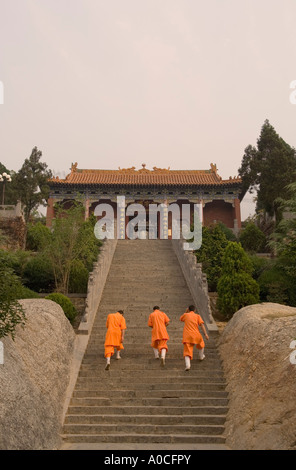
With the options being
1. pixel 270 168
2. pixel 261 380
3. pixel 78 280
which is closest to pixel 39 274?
pixel 78 280

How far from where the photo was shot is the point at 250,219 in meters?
24.4

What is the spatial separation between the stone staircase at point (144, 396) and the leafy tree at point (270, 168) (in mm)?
12323

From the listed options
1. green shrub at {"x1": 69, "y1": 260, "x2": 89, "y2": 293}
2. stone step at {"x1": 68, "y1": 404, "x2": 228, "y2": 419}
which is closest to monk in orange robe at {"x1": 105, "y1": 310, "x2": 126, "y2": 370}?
stone step at {"x1": 68, "y1": 404, "x2": 228, "y2": 419}

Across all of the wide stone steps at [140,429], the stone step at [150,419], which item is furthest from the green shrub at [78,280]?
the wide stone steps at [140,429]

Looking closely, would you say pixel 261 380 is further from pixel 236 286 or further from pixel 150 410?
pixel 236 286

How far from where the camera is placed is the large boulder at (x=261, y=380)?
5574 millimetres

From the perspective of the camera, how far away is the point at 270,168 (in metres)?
21.8

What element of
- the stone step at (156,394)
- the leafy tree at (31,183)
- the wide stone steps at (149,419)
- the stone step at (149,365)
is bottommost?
the wide stone steps at (149,419)

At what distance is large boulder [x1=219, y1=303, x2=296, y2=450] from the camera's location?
5574mm

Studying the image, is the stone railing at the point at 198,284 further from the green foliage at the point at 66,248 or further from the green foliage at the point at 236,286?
the green foliage at the point at 66,248

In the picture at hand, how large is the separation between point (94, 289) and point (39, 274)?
3.89 metres
